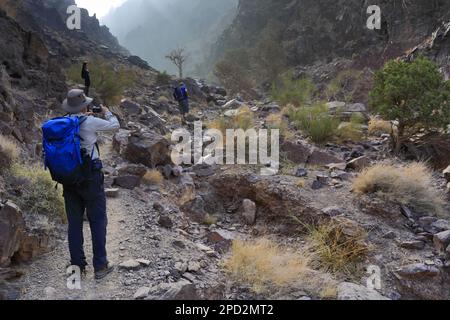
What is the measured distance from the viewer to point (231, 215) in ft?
20.0

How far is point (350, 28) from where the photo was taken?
111ft

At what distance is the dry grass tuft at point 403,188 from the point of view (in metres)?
5.59

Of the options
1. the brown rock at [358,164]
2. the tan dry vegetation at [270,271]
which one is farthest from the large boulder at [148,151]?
the brown rock at [358,164]

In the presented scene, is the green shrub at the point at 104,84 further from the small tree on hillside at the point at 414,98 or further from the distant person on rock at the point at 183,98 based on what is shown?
the small tree on hillside at the point at 414,98

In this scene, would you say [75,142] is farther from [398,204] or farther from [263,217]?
[398,204]

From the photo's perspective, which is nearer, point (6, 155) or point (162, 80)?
point (6, 155)

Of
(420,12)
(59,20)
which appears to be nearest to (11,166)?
(420,12)

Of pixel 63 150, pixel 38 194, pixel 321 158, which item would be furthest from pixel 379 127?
pixel 63 150

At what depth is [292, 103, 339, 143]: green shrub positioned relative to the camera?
31.2ft

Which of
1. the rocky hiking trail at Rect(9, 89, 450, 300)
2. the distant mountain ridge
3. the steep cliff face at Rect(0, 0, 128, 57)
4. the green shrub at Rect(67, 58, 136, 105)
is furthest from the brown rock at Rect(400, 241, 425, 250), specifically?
the distant mountain ridge

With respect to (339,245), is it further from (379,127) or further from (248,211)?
(379,127)

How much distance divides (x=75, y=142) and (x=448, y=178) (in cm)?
574

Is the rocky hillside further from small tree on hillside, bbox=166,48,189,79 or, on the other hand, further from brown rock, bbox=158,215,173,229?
small tree on hillside, bbox=166,48,189,79

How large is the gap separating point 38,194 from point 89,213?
1.36m
